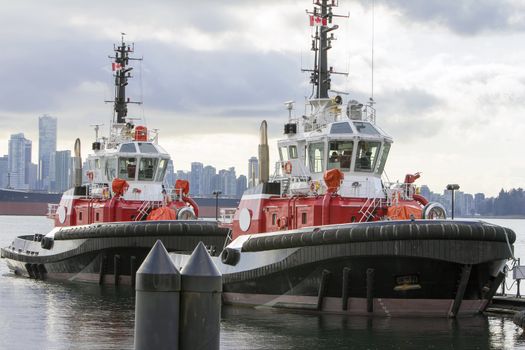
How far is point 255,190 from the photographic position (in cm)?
2342

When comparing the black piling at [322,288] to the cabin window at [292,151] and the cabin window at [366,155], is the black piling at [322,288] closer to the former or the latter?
the cabin window at [366,155]

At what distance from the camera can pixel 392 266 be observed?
19.2 meters

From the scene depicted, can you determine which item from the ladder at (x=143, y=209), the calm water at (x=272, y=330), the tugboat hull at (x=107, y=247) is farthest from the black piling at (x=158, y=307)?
the ladder at (x=143, y=209)

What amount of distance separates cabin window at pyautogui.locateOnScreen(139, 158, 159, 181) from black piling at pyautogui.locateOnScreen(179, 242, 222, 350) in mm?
23055

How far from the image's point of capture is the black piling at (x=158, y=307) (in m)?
8.80

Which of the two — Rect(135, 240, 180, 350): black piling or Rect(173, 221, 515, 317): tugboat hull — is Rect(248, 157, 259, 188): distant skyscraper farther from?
Rect(135, 240, 180, 350): black piling

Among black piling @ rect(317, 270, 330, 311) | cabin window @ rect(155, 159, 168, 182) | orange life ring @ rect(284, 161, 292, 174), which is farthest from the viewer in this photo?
cabin window @ rect(155, 159, 168, 182)

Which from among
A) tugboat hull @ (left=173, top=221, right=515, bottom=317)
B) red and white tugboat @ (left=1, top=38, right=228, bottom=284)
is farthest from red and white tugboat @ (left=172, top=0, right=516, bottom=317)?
red and white tugboat @ (left=1, top=38, right=228, bottom=284)

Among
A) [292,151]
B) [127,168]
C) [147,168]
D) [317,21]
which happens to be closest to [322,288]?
[292,151]

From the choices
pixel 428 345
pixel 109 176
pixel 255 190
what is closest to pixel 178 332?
pixel 428 345

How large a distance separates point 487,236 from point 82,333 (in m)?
7.71

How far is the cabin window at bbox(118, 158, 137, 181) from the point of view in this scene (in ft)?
104

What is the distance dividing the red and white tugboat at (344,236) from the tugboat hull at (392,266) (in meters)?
0.02

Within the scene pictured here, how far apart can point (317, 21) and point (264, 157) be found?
11.7 feet
